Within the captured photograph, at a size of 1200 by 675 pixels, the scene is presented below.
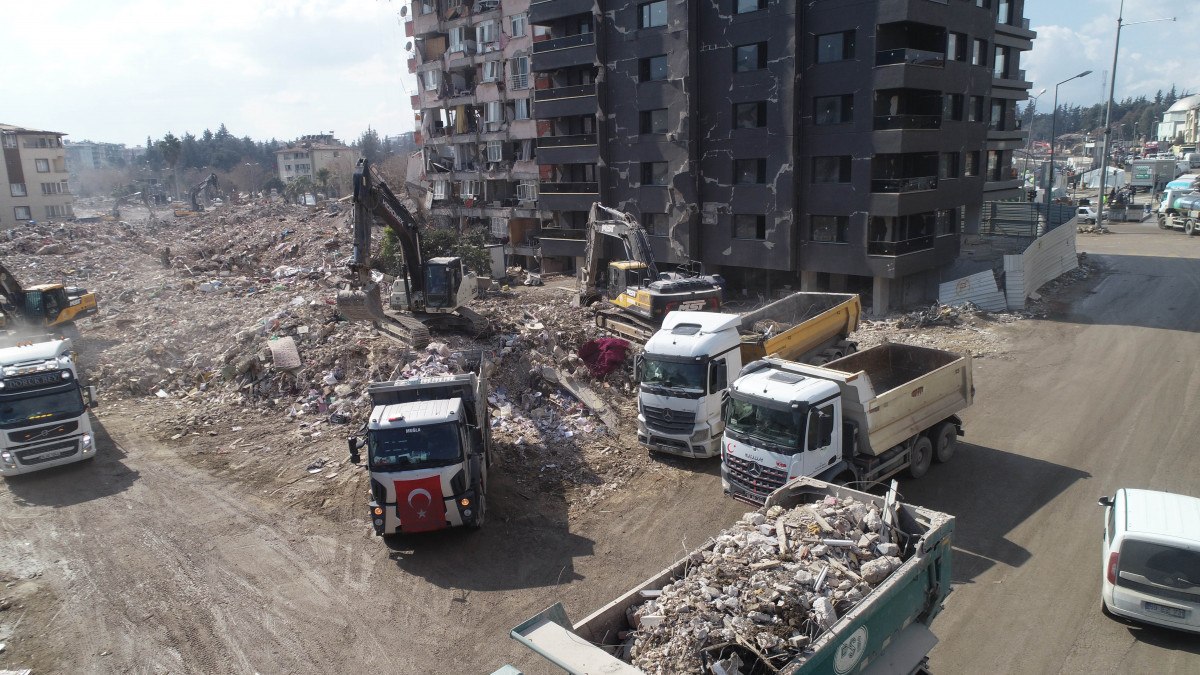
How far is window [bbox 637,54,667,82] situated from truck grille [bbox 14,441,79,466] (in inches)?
1042

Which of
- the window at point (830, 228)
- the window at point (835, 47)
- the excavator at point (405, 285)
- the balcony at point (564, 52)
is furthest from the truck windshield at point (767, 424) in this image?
the balcony at point (564, 52)

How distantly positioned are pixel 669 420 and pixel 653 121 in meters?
22.5

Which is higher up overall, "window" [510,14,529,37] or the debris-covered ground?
"window" [510,14,529,37]

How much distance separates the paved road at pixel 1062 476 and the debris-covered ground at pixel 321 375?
329 cm

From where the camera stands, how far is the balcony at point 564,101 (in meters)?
37.2

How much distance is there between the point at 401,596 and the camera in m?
11.1

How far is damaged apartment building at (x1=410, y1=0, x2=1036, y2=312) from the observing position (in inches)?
1090

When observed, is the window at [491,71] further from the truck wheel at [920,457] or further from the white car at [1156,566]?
the white car at [1156,566]

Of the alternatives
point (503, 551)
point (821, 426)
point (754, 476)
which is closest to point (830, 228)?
point (821, 426)

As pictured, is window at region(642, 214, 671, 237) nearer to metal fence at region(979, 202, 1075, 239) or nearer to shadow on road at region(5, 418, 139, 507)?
metal fence at region(979, 202, 1075, 239)

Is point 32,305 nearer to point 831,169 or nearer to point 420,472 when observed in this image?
point 420,472

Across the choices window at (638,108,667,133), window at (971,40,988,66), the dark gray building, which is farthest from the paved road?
window at (638,108,667,133)

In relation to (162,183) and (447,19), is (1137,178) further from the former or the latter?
(162,183)

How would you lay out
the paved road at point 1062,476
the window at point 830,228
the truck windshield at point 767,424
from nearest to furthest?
the paved road at point 1062,476
the truck windshield at point 767,424
the window at point 830,228
